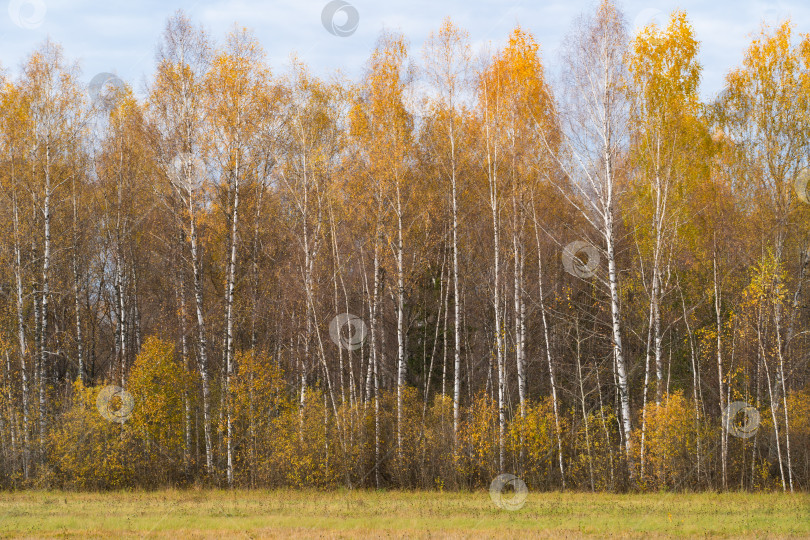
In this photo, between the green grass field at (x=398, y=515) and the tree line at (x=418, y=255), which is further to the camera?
the tree line at (x=418, y=255)

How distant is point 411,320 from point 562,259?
664 cm

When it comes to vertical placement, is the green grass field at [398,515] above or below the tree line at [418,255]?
below

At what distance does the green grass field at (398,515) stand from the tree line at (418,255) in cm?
203

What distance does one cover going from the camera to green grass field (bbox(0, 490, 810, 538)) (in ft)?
39.1

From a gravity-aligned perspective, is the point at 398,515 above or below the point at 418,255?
below

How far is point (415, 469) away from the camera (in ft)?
64.8

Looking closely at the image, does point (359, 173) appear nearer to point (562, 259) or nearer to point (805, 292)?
point (562, 259)

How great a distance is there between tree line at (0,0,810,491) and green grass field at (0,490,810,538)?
2.03 m

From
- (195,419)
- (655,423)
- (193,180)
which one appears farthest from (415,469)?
(193,180)

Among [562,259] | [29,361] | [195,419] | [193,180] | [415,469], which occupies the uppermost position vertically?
[193,180]

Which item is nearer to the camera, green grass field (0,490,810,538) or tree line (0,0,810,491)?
green grass field (0,490,810,538)

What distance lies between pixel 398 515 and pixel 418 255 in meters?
10.6

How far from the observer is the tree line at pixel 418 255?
19359 mm

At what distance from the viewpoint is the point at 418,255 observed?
23.1 metres
